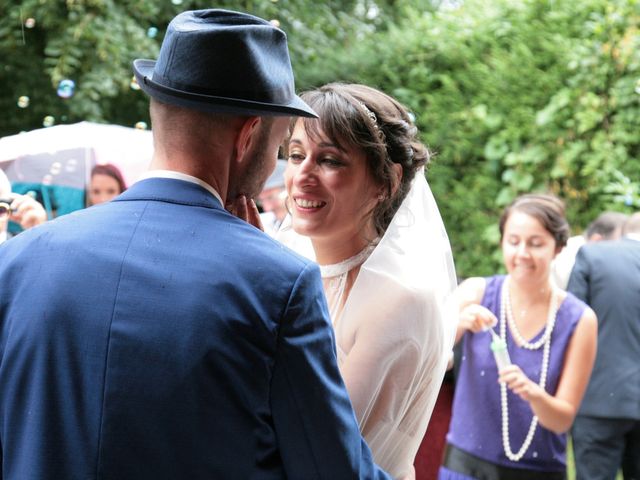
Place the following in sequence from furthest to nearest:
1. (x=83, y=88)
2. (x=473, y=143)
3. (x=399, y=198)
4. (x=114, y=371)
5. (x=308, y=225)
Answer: (x=473, y=143) < (x=83, y=88) < (x=399, y=198) < (x=308, y=225) < (x=114, y=371)

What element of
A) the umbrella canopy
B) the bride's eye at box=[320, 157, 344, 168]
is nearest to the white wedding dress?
the bride's eye at box=[320, 157, 344, 168]

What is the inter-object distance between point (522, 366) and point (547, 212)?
0.84 meters

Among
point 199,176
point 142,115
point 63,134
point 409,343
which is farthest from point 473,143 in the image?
point 199,176

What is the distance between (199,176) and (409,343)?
98 cm

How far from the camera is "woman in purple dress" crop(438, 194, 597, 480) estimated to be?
4.38 m

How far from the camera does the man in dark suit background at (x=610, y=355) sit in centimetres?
582

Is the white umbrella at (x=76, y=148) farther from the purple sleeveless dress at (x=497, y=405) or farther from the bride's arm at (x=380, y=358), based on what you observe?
the bride's arm at (x=380, y=358)

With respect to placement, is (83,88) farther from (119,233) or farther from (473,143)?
(119,233)

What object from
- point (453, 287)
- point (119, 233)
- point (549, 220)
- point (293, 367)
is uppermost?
point (119, 233)

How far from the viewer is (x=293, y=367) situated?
71.7 inches

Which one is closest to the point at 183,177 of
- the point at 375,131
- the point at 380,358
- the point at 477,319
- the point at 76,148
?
the point at 380,358

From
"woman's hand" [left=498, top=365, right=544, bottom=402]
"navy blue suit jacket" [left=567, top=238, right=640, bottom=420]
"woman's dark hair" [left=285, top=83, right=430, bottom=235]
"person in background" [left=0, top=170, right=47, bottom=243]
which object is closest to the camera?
"woman's dark hair" [left=285, top=83, right=430, bottom=235]

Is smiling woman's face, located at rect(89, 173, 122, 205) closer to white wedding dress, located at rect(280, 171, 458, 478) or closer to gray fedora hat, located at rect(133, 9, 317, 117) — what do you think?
white wedding dress, located at rect(280, 171, 458, 478)

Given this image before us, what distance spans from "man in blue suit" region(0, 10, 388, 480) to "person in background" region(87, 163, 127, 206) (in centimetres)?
334
